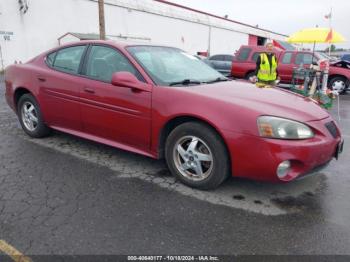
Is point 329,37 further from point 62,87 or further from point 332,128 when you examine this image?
point 62,87

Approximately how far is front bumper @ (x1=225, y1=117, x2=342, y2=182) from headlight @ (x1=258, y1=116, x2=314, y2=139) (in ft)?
0.16

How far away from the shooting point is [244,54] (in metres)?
13.7

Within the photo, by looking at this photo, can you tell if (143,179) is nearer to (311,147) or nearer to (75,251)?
(75,251)

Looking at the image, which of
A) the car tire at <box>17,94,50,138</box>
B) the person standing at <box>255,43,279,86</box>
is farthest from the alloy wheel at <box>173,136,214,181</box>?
the person standing at <box>255,43,279,86</box>

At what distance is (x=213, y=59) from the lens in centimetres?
1953

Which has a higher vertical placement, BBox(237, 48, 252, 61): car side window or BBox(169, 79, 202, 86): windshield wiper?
BBox(237, 48, 252, 61): car side window

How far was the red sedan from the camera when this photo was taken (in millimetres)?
3195

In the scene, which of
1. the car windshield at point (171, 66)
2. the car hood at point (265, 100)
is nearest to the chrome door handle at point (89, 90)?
the car windshield at point (171, 66)

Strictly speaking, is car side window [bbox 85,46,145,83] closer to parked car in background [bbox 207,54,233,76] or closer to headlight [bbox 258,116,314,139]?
headlight [bbox 258,116,314,139]

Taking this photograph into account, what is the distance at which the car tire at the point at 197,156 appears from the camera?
3375 millimetres

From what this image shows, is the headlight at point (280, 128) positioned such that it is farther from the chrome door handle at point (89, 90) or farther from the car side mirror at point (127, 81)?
the chrome door handle at point (89, 90)

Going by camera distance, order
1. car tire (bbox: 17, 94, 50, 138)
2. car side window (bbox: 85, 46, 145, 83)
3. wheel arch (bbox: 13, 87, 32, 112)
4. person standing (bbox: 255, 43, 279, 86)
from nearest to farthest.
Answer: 1. car side window (bbox: 85, 46, 145, 83)
2. car tire (bbox: 17, 94, 50, 138)
3. wheel arch (bbox: 13, 87, 32, 112)
4. person standing (bbox: 255, 43, 279, 86)

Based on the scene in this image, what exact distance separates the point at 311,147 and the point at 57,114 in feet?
10.8

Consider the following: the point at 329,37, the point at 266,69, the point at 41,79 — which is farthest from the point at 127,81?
the point at 329,37
